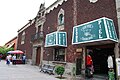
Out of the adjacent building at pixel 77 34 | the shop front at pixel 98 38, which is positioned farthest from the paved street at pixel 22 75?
the shop front at pixel 98 38

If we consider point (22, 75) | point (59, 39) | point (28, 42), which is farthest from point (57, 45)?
point (28, 42)

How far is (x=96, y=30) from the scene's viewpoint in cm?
1074

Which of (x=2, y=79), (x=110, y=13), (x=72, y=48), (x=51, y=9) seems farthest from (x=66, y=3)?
(x=2, y=79)

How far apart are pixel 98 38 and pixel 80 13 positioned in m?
4.78

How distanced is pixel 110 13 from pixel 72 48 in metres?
4.98

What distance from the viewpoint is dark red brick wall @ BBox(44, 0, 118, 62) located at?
1155 centimetres

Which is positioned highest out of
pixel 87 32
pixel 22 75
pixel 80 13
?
pixel 80 13

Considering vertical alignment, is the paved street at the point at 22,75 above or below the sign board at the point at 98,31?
below

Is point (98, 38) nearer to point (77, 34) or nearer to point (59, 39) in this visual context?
point (77, 34)

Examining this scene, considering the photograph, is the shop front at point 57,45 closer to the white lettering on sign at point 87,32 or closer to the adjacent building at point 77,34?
the adjacent building at point 77,34

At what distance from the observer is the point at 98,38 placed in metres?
10.4

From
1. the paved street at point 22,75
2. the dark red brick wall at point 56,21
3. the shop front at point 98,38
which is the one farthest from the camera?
the dark red brick wall at point 56,21

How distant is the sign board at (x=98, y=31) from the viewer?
1002 centimetres

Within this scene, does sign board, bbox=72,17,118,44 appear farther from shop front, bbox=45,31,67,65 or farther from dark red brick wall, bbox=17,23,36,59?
dark red brick wall, bbox=17,23,36,59
